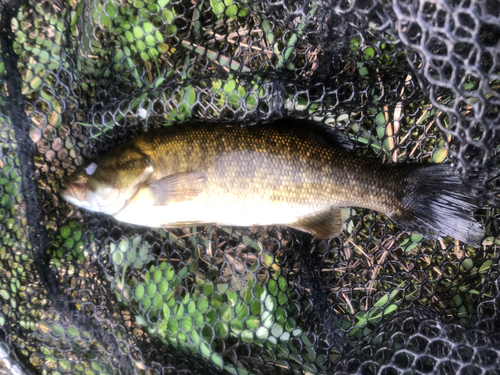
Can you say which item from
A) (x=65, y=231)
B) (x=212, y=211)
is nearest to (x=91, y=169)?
(x=65, y=231)

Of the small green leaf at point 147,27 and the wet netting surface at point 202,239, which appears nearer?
the wet netting surface at point 202,239

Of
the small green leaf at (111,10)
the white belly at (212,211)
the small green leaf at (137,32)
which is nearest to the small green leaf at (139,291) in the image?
the white belly at (212,211)

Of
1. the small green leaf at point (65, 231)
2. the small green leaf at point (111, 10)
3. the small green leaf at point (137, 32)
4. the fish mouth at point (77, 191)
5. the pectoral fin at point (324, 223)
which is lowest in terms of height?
the small green leaf at point (65, 231)

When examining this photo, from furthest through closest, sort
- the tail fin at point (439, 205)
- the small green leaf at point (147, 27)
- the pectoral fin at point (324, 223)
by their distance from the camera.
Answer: the small green leaf at point (147, 27), the pectoral fin at point (324, 223), the tail fin at point (439, 205)

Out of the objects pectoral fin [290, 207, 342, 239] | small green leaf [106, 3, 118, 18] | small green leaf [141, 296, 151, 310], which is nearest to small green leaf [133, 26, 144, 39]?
small green leaf [106, 3, 118, 18]

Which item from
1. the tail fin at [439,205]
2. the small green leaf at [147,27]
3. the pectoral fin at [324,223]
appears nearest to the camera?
the tail fin at [439,205]

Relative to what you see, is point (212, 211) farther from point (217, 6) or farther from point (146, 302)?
point (217, 6)

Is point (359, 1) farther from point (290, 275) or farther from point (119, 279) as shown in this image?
point (119, 279)

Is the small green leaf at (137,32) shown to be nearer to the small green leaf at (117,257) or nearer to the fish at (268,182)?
the fish at (268,182)

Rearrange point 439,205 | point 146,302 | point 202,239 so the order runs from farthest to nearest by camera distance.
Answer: point 202,239 → point 146,302 → point 439,205

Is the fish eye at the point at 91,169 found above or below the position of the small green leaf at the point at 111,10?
below
